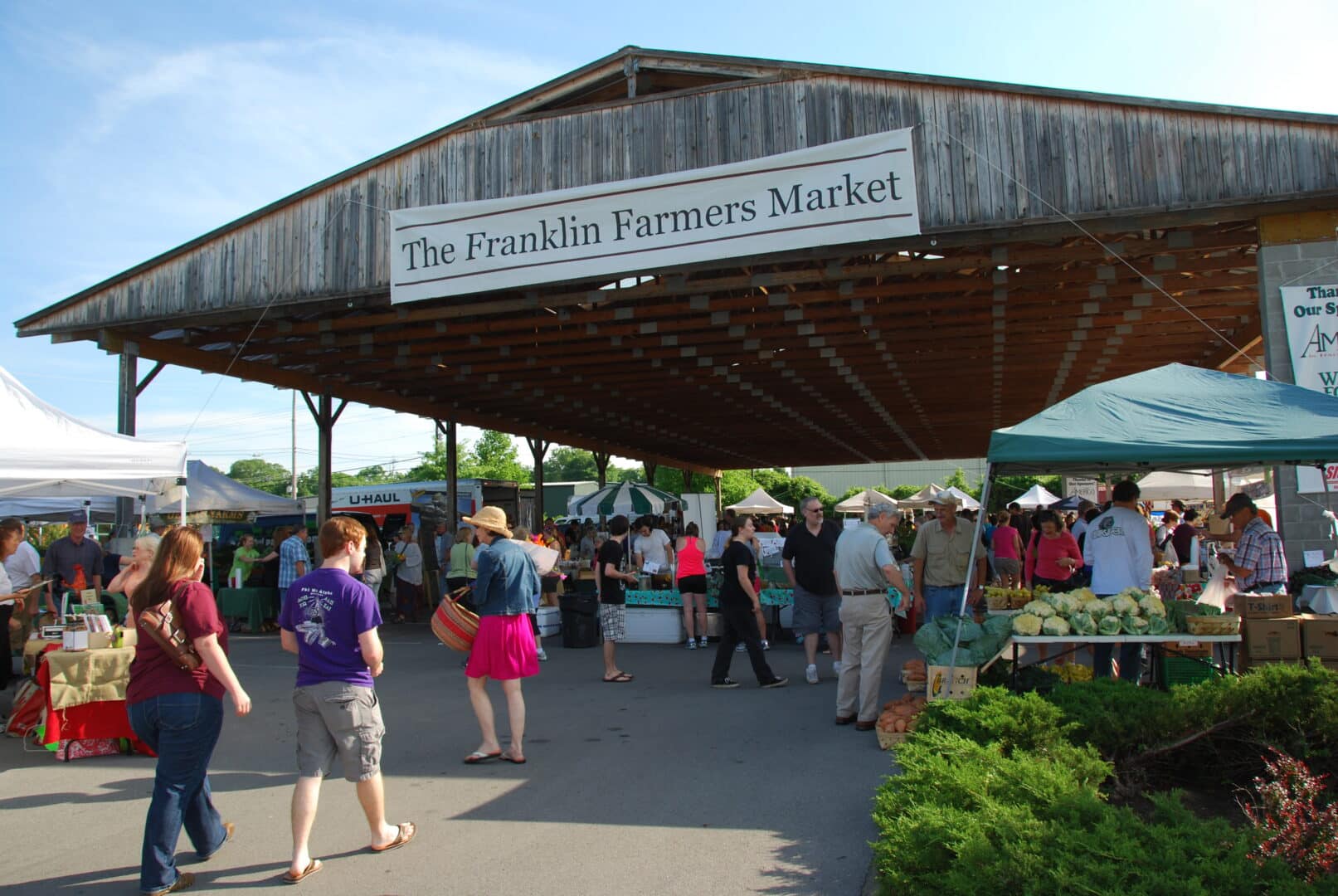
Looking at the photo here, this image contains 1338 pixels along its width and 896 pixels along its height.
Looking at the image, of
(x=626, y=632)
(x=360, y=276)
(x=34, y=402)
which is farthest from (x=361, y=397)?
(x=34, y=402)

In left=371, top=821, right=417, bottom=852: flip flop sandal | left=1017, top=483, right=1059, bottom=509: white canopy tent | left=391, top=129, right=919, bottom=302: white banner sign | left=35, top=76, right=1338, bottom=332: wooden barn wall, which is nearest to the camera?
left=371, top=821, right=417, bottom=852: flip flop sandal

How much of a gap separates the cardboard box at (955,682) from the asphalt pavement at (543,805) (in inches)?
21.9

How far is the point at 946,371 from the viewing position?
1748cm

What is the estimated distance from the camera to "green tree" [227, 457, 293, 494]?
114 metres

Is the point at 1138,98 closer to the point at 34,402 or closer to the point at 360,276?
the point at 360,276

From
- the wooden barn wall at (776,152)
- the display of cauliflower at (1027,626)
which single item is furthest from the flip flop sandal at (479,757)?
the wooden barn wall at (776,152)

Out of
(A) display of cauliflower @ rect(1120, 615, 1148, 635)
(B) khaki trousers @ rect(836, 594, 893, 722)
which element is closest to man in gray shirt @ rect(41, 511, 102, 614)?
(B) khaki trousers @ rect(836, 594, 893, 722)

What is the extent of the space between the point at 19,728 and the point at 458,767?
3.76 m

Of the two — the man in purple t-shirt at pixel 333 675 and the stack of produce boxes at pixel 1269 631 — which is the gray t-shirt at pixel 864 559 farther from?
the man in purple t-shirt at pixel 333 675

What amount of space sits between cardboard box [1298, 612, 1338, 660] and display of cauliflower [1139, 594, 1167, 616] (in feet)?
2.73

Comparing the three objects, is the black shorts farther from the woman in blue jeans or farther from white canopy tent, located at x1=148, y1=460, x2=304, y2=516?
white canopy tent, located at x1=148, y1=460, x2=304, y2=516

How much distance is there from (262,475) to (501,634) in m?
143

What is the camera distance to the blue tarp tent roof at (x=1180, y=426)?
5.80m

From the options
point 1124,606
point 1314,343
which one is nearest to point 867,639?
point 1124,606
